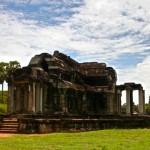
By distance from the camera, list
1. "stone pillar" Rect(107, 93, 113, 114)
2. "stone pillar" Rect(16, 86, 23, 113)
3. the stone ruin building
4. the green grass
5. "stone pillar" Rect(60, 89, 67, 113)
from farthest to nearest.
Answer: "stone pillar" Rect(107, 93, 113, 114)
"stone pillar" Rect(60, 89, 67, 113)
"stone pillar" Rect(16, 86, 23, 113)
the stone ruin building
the green grass

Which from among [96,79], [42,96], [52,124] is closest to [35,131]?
[52,124]

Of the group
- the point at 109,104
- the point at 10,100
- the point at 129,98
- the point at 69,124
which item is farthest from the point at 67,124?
the point at 109,104

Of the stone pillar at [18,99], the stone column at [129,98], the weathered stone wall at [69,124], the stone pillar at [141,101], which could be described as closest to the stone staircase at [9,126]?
the weathered stone wall at [69,124]

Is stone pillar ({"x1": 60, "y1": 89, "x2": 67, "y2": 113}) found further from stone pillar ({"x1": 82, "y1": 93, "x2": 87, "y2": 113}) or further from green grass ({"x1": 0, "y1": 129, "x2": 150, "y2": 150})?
green grass ({"x1": 0, "y1": 129, "x2": 150, "y2": 150})

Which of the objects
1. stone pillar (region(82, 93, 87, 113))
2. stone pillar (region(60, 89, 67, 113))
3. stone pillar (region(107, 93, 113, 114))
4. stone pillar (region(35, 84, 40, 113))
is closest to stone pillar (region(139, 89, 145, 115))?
stone pillar (region(107, 93, 113, 114))

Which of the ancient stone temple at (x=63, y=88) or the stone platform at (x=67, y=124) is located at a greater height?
the ancient stone temple at (x=63, y=88)

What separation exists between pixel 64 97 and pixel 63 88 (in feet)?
3.67

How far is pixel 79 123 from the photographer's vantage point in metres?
24.6

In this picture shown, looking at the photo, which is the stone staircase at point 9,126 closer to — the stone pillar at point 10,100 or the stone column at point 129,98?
the stone pillar at point 10,100

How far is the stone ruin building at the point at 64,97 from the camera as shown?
2400 cm

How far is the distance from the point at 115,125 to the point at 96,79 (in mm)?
16301

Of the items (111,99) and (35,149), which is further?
(111,99)

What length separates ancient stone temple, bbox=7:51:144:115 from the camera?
30344 millimetres

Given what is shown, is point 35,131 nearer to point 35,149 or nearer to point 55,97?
point 35,149
